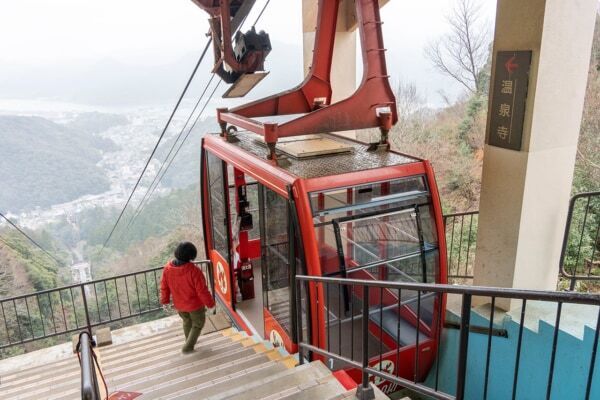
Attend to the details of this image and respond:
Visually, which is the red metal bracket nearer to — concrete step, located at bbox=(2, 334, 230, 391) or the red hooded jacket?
→ the red hooded jacket

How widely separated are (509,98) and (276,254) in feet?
7.69

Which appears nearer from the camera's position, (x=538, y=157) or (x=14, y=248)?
(x=538, y=157)

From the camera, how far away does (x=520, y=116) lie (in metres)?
3.57

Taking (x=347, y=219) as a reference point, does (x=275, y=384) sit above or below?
below

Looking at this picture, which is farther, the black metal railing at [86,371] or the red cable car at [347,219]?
the red cable car at [347,219]

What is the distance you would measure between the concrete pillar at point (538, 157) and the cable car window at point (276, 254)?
1.88 meters

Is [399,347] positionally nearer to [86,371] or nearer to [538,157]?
[538,157]

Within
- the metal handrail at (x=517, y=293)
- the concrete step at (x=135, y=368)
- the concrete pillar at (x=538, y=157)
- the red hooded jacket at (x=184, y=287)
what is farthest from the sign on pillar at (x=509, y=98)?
the concrete step at (x=135, y=368)

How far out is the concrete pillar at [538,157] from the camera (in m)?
3.40

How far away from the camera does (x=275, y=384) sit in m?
3.09

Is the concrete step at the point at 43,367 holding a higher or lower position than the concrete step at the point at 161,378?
lower

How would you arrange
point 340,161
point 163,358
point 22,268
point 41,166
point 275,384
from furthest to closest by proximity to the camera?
point 41,166
point 22,268
point 163,358
point 340,161
point 275,384

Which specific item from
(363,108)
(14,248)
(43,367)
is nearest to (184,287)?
(363,108)

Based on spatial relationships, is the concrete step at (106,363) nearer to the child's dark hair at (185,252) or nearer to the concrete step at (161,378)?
the concrete step at (161,378)
